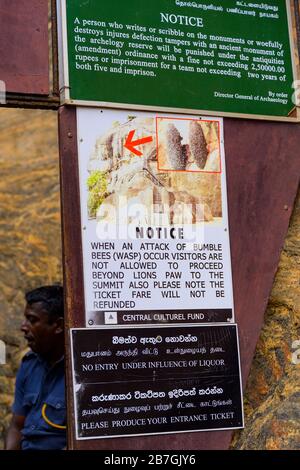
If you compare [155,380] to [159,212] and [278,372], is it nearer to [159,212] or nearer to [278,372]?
[278,372]

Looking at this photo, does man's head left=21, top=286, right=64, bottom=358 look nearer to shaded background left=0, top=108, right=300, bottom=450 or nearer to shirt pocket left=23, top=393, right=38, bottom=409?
shirt pocket left=23, top=393, right=38, bottom=409

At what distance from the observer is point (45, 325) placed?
224 inches

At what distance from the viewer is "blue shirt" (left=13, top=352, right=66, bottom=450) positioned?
17.6 feet

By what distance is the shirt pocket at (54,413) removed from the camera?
5.35 metres

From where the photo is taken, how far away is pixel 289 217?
16.7 feet

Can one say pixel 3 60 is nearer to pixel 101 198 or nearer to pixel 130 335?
pixel 101 198

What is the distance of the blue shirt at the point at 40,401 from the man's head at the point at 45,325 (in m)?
0.12

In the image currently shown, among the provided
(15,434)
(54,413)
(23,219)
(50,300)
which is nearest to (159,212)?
(50,300)

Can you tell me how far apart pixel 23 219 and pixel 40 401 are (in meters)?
2.68

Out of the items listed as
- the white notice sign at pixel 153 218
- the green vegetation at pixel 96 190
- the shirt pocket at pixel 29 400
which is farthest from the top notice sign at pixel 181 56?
the shirt pocket at pixel 29 400

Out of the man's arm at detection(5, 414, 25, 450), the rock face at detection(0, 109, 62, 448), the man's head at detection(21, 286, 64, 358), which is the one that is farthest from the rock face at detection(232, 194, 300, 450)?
the rock face at detection(0, 109, 62, 448)

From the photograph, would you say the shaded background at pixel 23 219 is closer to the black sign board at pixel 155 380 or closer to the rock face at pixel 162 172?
the rock face at pixel 162 172
